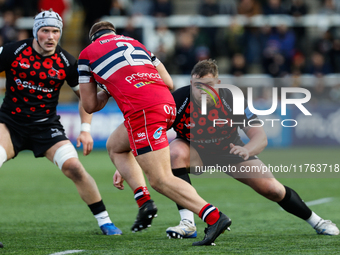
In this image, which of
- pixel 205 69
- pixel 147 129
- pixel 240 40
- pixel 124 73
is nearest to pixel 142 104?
pixel 147 129

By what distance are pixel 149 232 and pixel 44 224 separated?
50.6 inches

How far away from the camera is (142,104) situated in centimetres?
463

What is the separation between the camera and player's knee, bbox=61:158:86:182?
5.50 m

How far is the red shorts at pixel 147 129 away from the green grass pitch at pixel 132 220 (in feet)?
2.77

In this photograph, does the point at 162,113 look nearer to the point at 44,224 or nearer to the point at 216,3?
the point at 44,224

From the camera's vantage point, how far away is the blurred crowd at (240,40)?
15484 millimetres

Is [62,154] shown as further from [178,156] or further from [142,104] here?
[142,104]

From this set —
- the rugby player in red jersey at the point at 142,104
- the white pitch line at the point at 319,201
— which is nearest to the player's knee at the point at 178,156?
the rugby player in red jersey at the point at 142,104

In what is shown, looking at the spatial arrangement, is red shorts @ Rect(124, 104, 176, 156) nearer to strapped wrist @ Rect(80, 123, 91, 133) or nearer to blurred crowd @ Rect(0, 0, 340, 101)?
strapped wrist @ Rect(80, 123, 91, 133)

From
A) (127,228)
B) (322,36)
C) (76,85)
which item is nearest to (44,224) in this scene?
(127,228)

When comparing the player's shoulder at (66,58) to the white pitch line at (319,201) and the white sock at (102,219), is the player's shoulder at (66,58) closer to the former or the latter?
the white sock at (102,219)

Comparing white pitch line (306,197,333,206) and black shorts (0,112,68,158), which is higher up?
black shorts (0,112,68,158)

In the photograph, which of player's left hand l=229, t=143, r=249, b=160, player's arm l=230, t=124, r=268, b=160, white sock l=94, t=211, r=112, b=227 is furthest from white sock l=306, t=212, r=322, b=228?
white sock l=94, t=211, r=112, b=227

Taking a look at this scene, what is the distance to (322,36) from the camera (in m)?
16.3
